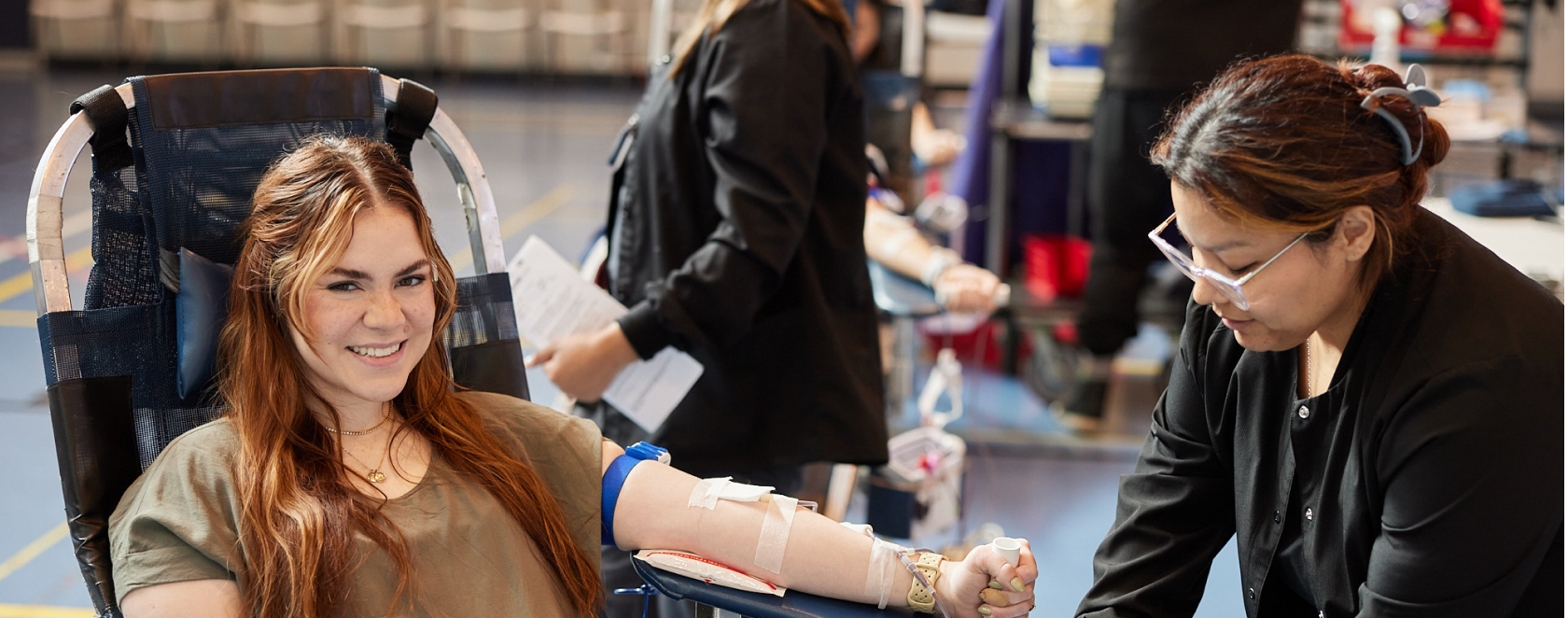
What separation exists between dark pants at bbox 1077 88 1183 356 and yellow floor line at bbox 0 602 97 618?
2678 mm

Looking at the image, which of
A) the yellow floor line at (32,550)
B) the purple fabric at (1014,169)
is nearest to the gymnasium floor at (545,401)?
the yellow floor line at (32,550)

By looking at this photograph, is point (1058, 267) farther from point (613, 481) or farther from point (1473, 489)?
point (1473, 489)

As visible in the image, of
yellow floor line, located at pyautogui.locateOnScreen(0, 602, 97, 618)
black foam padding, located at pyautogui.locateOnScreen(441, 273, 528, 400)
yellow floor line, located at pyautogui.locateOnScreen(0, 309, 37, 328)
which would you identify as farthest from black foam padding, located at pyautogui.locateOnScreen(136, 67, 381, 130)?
yellow floor line, located at pyautogui.locateOnScreen(0, 309, 37, 328)

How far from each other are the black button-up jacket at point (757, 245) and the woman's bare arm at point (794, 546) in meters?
0.43

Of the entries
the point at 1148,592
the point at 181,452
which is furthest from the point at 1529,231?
the point at 181,452

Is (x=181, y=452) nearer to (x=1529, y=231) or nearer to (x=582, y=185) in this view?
(x=1529, y=231)

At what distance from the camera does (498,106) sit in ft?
34.4

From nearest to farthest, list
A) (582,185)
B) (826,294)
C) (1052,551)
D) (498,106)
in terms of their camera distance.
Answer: (826,294)
(1052,551)
(582,185)
(498,106)

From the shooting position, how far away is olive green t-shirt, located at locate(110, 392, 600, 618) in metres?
1.31

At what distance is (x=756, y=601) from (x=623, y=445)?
0.73 metres

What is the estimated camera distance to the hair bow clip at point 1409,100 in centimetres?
114

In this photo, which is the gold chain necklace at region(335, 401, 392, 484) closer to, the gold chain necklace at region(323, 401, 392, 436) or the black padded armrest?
the gold chain necklace at region(323, 401, 392, 436)

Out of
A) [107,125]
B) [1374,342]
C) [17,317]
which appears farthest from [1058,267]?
[17,317]

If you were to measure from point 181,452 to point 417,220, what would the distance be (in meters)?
0.36
